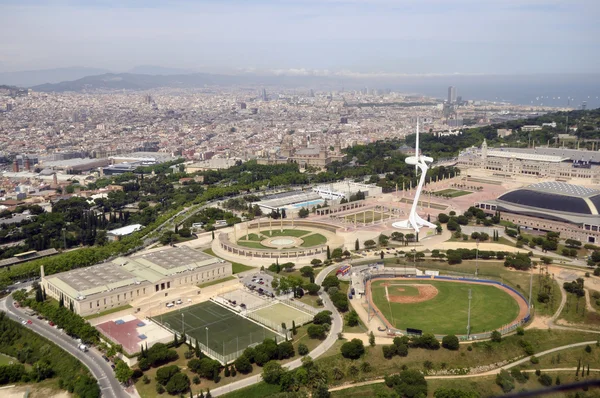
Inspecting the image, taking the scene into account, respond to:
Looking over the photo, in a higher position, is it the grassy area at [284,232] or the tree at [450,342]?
the tree at [450,342]

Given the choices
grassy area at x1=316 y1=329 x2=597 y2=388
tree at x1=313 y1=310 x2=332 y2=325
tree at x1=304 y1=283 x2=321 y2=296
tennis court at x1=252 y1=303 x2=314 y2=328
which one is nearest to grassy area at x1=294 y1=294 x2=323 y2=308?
tree at x1=304 y1=283 x2=321 y2=296

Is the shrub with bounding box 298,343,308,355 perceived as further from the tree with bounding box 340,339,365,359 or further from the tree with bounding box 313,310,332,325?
the tree with bounding box 313,310,332,325

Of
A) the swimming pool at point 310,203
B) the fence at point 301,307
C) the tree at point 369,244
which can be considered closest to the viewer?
the fence at point 301,307

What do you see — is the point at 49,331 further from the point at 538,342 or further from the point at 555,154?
the point at 555,154

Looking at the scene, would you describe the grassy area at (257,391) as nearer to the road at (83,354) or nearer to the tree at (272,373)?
the tree at (272,373)

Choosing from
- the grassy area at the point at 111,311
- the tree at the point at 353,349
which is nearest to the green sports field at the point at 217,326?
the grassy area at the point at 111,311

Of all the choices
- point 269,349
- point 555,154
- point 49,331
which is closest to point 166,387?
point 269,349
